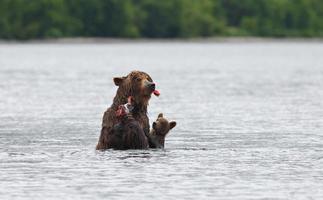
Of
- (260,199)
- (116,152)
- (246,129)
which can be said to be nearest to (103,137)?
(116,152)

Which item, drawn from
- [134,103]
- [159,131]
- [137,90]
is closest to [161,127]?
[159,131]

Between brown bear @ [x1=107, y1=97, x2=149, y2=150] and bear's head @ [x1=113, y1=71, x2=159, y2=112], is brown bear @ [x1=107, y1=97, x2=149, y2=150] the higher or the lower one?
the lower one

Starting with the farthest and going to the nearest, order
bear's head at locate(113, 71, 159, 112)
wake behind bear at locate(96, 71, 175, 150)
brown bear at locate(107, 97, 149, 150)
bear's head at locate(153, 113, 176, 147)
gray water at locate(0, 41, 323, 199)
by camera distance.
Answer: bear's head at locate(153, 113, 176, 147), bear's head at locate(113, 71, 159, 112), wake behind bear at locate(96, 71, 175, 150), brown bear at locate(107, 97, 149, 150), gray water at locate(0, 41, 323, 199)

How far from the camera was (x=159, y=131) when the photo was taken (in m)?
27.9

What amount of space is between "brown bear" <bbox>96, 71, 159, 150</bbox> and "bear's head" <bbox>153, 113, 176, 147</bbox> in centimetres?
25

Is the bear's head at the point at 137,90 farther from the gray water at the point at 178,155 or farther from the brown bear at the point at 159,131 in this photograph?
the gray water at the point at 178,155

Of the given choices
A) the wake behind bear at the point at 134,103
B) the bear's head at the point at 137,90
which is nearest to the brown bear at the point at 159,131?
the wake behind bear at the point at 134,103

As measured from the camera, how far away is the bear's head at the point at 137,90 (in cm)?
2738

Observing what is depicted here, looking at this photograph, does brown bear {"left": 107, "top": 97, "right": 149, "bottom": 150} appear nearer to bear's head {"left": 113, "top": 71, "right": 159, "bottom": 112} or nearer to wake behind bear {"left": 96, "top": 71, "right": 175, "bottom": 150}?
wake behind bear {"left": 96, "top": 71, "right": 175, "bottom": 150}

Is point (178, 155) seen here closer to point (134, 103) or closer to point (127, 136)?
point (127, 136)

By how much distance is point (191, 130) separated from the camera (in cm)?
3600

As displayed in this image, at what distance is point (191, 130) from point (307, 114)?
735cm

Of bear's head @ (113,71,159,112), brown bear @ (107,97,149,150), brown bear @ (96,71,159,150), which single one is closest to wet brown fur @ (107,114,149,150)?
brown bear @ (107,97,149,150)

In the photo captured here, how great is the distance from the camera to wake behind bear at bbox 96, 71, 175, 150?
2725cm
